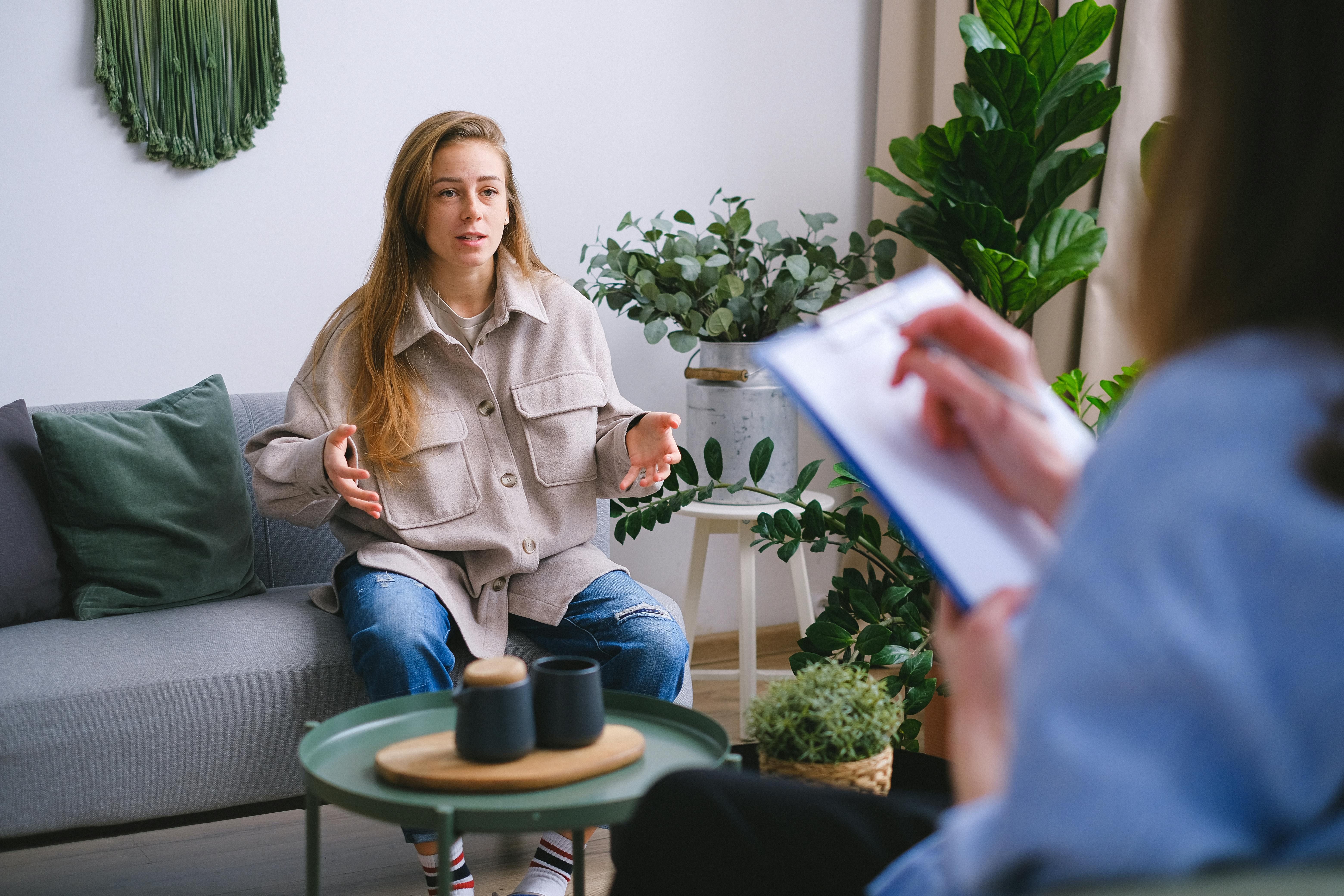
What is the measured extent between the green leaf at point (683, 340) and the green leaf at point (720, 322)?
41 mm

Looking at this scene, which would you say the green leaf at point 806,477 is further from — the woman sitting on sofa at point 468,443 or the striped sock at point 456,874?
the striped sock at point 456,874

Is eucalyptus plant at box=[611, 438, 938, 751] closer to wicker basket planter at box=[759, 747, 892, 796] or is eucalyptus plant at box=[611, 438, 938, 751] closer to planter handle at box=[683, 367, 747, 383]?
planter handle at box=[683, 367, 747, 383]

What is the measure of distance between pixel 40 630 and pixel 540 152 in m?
1.50

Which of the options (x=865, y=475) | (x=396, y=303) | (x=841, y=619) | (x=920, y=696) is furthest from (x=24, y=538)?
(x=865, y=475)

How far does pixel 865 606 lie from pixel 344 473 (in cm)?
84

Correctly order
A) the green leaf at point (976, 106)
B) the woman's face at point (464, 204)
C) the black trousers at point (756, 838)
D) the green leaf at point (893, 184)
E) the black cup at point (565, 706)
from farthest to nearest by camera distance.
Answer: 1. the green leaf at point (893, 184)
2. the green leaf at point (976, 106)
3. the woman's face at point (464, 204)
4. the black cup at point (565, 706)
5. the black trousers at point (756, 838)

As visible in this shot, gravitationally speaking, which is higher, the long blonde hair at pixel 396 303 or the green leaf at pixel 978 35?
the green leaf at pixel 978 35

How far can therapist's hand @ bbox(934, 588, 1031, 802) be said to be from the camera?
541 millimetres

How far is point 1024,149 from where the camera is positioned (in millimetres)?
1955

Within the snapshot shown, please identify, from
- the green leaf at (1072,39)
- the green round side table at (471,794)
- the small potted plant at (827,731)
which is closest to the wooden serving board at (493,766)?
the green round side table at (471,794)

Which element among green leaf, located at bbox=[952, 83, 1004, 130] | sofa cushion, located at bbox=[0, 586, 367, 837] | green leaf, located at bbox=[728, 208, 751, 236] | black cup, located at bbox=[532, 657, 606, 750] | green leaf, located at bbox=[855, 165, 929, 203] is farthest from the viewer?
green leaf, located at bbox=[728, 208, 751, 236]

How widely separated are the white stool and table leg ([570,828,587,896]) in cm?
95

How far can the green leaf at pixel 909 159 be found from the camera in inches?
82.4

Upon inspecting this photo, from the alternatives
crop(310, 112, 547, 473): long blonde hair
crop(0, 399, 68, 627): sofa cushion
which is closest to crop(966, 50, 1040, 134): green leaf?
crop(310, 112, 547, 473): long blonde hair
